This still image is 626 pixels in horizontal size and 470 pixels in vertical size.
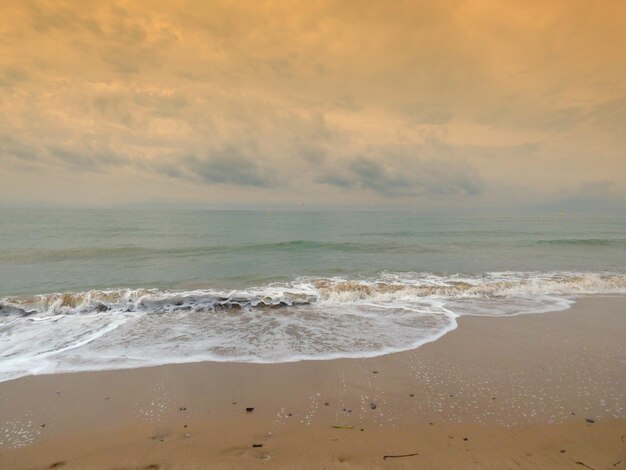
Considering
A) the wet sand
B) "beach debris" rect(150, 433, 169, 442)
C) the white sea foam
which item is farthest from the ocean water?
"beach debris" rect(150, 433, 169, 442)

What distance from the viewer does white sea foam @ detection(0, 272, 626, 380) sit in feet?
21.5

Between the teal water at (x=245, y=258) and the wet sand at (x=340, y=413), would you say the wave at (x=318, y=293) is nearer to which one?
the teal water at (x=245, y=258)

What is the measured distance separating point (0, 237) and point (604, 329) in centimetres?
3781

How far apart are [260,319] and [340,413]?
4.98m

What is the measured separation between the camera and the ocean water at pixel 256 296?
6.91 meters

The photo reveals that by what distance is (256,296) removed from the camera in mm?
11078

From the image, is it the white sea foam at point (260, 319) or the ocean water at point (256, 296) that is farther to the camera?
the ocean water at point (256, 296)

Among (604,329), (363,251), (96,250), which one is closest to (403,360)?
(604,329)

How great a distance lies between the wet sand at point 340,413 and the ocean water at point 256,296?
32.3 inches

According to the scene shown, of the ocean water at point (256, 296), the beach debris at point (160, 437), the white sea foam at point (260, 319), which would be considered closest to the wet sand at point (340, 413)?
the beach debris at point (160, 437)

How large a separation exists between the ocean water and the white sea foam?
4 cm

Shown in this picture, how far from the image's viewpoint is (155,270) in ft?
54.1

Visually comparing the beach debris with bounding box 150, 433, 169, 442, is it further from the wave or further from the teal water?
the teal water

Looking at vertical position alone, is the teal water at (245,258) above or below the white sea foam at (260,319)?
above
